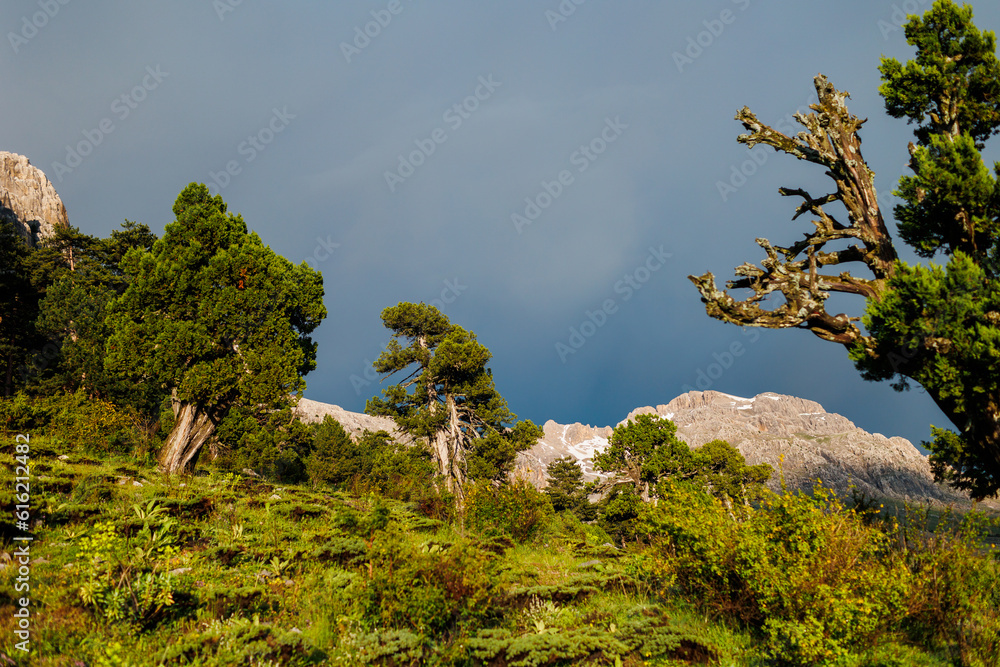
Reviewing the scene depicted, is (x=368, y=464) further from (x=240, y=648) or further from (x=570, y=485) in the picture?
(x=240, y=648)

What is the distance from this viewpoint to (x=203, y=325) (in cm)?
1541

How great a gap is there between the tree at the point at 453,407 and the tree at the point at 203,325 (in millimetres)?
12383

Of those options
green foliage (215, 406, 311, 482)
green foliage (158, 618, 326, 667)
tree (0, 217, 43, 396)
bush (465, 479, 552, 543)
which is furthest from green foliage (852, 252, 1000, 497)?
tree (0, 217, 43, 396)

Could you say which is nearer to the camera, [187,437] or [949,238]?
[949,238]

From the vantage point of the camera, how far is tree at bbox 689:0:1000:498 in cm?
734

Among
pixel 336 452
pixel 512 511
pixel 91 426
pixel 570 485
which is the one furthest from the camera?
pixel 570 485

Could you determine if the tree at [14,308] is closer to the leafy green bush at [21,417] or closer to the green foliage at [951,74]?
the leafy green bush at [21,417]

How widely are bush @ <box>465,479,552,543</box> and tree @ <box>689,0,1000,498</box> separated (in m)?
7.80

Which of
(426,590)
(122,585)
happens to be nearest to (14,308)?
(122,585)

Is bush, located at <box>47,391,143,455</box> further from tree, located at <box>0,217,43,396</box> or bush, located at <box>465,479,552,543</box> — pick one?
tree, located at <box>0,217,43,396</box>

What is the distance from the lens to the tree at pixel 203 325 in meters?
15.0

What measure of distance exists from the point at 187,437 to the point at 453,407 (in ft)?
51.8

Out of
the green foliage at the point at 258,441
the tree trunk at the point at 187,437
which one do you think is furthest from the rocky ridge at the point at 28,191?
the tree trunk at the point at 187,437

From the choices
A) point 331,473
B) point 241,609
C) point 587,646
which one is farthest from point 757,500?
point 331,473
